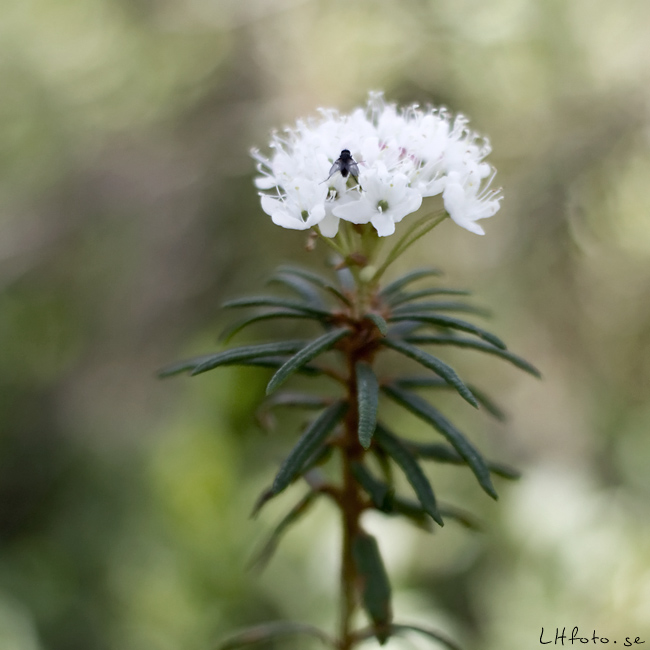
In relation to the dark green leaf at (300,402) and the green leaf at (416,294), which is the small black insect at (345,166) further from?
the dark green leaf at (300,402)

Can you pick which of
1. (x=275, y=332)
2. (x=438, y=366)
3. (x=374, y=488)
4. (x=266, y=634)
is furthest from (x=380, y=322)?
(x=275, y=332)

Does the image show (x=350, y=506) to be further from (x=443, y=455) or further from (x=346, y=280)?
(x=346, y=280)

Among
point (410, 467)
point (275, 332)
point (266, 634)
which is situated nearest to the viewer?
point (410, 467)

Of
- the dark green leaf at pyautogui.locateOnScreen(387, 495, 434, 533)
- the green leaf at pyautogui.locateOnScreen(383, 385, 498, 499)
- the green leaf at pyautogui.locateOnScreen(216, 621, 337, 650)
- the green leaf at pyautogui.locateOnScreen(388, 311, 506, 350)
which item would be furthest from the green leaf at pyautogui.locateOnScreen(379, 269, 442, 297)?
the green leaf at pyautogui.locateOnScreen(216, 621, 337, 650)

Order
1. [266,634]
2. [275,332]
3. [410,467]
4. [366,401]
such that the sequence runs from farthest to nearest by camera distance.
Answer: [275,332], [266,634], [410,467], [366,401]

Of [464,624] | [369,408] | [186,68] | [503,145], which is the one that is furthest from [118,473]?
[186,68]
